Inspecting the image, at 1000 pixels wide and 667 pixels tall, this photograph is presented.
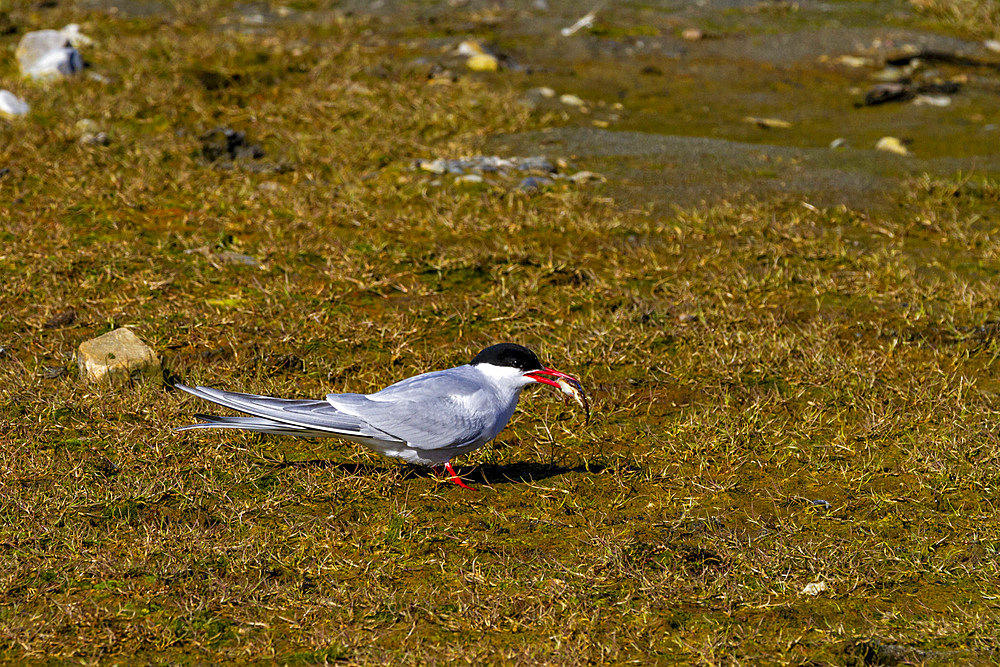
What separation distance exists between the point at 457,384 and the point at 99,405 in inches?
62.0

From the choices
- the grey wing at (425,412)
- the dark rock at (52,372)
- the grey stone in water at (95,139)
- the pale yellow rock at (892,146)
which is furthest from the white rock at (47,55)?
the pale yellow rock at (892,146)

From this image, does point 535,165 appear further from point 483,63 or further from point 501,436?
point 501,436

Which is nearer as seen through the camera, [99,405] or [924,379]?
[99,405]

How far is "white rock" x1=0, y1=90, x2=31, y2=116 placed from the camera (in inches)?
305

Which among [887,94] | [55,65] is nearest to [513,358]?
[55,65]

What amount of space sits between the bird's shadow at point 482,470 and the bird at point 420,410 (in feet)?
0.44

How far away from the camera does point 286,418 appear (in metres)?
3.61

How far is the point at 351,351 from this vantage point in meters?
5.03

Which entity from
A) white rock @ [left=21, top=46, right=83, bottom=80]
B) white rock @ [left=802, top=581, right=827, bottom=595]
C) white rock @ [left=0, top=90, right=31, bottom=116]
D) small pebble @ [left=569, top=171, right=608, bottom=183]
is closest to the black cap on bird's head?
white rock @ [left=802, top=581, right=827, bottom=595]

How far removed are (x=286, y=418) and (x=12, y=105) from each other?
5.48 m

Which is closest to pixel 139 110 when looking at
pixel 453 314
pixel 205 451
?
pixel 453 314

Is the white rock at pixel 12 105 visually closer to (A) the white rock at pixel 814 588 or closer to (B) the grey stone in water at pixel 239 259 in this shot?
(B) the grey stone in water at pixel 239 259

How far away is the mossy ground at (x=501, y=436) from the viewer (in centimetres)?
317

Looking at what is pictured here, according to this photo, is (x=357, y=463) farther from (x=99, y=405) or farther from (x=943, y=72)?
(x=943, y=72)
